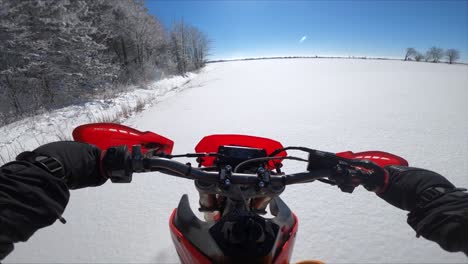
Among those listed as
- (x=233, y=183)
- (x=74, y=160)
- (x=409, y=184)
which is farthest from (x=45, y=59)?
(x=409, y=184)

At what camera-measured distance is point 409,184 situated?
37.3 inches

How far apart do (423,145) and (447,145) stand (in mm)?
381

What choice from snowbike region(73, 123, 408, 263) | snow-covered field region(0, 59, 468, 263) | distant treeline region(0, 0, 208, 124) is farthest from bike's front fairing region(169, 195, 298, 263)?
distant treeline region(0, 0, 208, 124)

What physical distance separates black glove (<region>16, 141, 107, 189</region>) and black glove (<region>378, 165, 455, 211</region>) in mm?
1353

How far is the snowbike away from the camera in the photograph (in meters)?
0.71

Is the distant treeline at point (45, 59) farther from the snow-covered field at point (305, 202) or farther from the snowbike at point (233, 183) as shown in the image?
the snowbike at point (233, 183)

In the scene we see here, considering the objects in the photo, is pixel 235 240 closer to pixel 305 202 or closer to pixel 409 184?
pixel 409 184

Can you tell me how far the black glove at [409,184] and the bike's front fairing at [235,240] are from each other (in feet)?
1.65

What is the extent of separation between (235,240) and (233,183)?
0.25 meters

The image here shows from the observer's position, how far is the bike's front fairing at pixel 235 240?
Result: 2.21 ft

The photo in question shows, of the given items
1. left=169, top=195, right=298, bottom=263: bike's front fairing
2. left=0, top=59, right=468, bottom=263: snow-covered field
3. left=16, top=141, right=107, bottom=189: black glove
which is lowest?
left=0, top=59, right=468, bottom=263: snow-covered field

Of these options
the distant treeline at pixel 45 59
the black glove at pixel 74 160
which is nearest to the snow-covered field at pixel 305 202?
the black glove at pixel 74 160

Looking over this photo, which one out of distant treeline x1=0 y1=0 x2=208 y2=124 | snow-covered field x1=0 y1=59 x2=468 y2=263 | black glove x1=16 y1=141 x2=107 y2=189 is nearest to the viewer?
black glove x1=16 y1=141 x2=107 y2=189

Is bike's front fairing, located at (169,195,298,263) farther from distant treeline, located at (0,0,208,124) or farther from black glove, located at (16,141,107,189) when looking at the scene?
distant treeline, located at (0,0,208,124)
